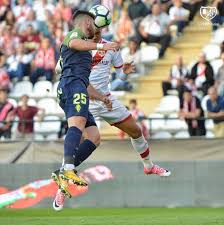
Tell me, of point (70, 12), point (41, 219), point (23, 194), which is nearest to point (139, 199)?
point (23, 194)

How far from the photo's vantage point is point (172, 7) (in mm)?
25719

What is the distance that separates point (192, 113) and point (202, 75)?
166 centimetres

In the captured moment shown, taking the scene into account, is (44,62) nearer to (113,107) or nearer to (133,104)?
(133,104)

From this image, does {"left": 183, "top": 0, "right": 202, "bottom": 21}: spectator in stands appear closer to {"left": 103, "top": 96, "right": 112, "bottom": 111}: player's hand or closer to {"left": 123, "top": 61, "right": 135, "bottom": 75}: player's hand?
{"left": 123, "top": 61, "right": 135, "bottom": 75}: player's hand

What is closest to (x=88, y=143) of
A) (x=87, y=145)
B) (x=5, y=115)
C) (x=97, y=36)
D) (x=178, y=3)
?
(x=87, y=145)

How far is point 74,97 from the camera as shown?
13281 mm

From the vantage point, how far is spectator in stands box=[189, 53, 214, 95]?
23.2 metres

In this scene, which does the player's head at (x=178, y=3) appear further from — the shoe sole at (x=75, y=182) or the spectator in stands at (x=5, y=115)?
the shoe sole at (x=75, y=182)

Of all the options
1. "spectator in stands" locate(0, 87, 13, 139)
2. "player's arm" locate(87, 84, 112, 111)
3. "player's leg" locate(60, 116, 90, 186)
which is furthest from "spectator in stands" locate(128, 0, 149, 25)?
"player's leg" locate(60, 116, 90, 186)

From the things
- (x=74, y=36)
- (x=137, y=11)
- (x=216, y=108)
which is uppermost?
(x=137, y=11)

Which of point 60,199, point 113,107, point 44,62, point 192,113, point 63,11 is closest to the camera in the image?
point 60,199

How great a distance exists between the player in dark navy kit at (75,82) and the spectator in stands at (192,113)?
7540mm

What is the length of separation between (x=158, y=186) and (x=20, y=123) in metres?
3.98

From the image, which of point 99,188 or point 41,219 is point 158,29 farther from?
point 41,219
